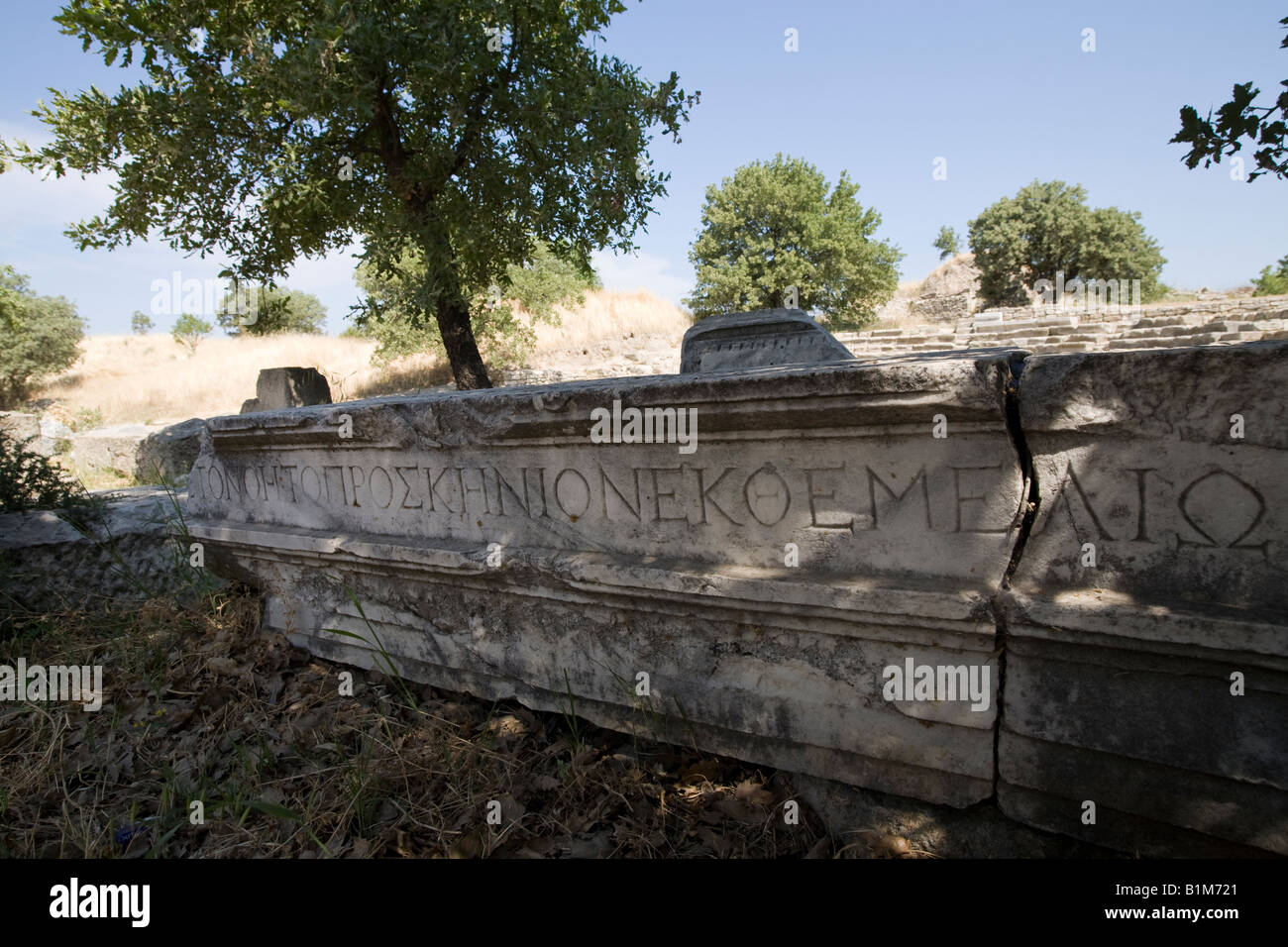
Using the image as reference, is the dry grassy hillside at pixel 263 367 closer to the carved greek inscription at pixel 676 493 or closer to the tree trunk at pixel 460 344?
the tree trunk at pixel 460 344

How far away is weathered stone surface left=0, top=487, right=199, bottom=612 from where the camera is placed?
3418mm

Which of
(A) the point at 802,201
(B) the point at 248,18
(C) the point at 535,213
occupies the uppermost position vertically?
(A) the point at 802,201

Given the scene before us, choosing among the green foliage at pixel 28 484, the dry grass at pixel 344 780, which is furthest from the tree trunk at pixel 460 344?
Answer: the dry grass at pixel 344 780

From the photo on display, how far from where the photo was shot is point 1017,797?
1.67 m

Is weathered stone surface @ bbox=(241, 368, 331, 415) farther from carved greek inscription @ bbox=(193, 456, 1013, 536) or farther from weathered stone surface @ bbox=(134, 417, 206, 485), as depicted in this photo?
weathered stone surface @ bbox=(134, 417, 206, 485)

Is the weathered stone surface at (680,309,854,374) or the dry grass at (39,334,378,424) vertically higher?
the dry grass at (39,334,378,424)

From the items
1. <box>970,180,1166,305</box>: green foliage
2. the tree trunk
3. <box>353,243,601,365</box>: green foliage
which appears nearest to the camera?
the tree trunk

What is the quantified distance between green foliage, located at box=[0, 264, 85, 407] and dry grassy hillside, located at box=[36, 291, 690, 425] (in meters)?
0.68

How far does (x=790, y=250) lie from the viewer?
21.3 metres

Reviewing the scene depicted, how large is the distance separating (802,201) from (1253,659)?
22.2 m

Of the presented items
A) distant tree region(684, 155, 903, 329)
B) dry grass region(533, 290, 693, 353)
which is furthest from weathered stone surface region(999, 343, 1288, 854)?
distant tree region(684, 155, 903, 329)

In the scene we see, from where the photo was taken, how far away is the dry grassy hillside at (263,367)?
16.5 metres

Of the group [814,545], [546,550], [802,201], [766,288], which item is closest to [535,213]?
[546,550]

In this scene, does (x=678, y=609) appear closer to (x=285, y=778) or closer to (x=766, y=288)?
(x=285, y=778)
